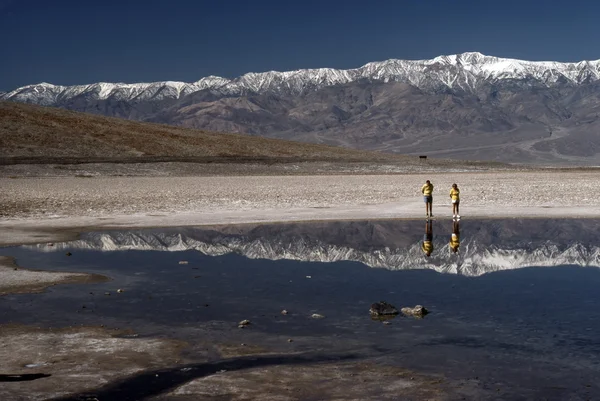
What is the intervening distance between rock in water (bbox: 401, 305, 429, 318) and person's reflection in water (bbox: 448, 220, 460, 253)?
7441 mm

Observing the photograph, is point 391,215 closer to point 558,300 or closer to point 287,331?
point 558,300

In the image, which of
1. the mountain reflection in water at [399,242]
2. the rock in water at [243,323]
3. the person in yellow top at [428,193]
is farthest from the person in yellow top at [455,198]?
the rock in water at [243,323]

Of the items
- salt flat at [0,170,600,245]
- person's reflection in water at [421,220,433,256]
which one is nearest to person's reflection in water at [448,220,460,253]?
person's reflection in water at [421,220,433,256]

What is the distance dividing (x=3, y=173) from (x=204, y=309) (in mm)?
58638

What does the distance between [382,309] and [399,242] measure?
9.61 m

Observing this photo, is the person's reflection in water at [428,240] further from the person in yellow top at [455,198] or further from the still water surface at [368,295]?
the person in yellow top at [455,198]

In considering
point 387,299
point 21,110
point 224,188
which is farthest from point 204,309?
point 21,110

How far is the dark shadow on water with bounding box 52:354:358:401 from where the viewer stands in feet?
30.4

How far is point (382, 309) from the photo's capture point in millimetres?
13016

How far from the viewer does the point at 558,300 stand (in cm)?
1405

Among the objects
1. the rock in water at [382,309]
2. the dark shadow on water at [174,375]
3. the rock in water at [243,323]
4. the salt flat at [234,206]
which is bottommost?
the dark shadow on water at [174,375]

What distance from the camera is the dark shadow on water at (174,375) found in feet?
30.4

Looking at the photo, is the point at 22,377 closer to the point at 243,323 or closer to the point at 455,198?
the point at 243,323

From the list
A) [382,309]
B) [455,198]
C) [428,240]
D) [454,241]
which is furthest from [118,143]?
[382,309]
